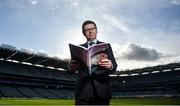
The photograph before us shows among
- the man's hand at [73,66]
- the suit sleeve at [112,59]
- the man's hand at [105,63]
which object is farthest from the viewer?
the man's hand at [73,66]

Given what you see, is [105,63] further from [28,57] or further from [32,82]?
[32,82]

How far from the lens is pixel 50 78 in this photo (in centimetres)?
8825

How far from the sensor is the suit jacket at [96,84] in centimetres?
455

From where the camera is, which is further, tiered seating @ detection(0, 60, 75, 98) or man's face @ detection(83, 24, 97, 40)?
tiered seating @ detection(0, 60, 75, 98)

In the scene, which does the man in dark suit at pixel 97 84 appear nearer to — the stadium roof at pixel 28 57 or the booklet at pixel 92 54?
the booklet at pixel 92 54

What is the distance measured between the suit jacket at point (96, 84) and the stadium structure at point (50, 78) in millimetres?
64726

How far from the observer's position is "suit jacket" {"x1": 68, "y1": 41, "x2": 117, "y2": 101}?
14.9ft

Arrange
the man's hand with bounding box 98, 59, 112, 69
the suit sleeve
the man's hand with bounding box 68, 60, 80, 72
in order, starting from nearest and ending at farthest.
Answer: the man's hand with bounding box 98, 59, 112, 69
the suit sleeve
the man's hand with bounding box 68, 60, 80, 72

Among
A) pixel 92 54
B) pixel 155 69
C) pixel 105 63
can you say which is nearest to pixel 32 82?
pixel 155 69

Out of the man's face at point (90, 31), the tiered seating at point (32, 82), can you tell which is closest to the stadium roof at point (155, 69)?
the tiered seating at point (32, 82)

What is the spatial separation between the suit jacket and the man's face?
40cm

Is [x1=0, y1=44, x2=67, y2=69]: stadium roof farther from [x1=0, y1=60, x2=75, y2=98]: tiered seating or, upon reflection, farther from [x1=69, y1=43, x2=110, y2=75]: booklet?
[x1=69, y1=43, x2=110, y2=75]: booklet

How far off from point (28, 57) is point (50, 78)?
1410cm

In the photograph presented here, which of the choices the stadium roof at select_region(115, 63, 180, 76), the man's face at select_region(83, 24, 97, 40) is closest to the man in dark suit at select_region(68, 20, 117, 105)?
the man's face at select_region(83, 24, 97, 40)
